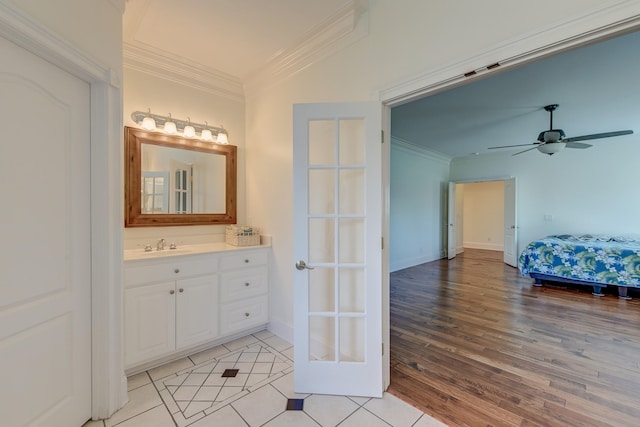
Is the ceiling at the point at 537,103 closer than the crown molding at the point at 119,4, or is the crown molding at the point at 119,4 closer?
the crown molding at the point at 119,4

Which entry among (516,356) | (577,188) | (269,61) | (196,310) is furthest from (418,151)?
(196,310)

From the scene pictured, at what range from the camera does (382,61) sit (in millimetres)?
1836

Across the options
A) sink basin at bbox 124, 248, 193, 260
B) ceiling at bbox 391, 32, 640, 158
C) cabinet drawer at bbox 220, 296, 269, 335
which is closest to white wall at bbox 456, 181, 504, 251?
ceiling at bbox 391, 32, 640, 158

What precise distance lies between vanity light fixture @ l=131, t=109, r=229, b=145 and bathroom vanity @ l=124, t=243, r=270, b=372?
114 centimetres

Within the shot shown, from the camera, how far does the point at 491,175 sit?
21.6 feet

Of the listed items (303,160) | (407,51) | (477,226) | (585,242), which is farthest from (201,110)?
(477,226)

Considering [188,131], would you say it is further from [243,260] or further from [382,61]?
[382,61]

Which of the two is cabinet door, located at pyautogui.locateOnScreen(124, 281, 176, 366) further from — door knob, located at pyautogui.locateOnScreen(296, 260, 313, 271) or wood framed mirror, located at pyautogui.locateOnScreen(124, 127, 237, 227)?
door knob, located at pyautogui.locateOnScreen(296, 260, 313, 271)

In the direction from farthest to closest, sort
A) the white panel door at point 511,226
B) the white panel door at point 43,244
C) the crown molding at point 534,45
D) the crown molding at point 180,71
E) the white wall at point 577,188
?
the white panel door at point 511,226 < the white wall at point 577,188 < the crown molding at point 180,71 < the white panel door at point 43,244 < the crown molding at point 534,45

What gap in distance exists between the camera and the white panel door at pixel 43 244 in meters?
1.20

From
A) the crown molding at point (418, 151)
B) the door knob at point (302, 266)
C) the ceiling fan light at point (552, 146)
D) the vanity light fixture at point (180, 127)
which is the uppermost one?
the crown molding at point (418, 151)

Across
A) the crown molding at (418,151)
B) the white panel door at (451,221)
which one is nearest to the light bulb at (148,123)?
the crown molding at (418,151)

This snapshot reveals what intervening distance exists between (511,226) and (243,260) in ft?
20.3

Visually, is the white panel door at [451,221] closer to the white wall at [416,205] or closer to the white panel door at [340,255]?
the white wall at [416,205]
